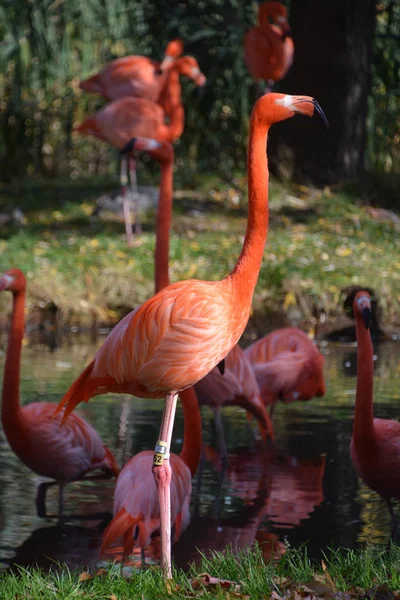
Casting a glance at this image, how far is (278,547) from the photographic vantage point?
443cm

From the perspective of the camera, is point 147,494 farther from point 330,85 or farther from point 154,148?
point 330,85

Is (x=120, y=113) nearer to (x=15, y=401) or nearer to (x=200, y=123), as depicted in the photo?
(x=200, y=123)

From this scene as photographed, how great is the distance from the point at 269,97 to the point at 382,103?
1124cm

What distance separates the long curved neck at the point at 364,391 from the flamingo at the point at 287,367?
193 cm

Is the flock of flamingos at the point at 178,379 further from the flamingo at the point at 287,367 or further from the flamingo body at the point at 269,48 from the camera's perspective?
the flamingo body at the point at 269,48

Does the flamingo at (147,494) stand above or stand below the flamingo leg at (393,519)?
above

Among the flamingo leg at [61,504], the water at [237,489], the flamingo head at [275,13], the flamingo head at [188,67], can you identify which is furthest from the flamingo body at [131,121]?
the flamingo leg at [61,504]

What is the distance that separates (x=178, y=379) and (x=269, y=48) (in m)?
8.36

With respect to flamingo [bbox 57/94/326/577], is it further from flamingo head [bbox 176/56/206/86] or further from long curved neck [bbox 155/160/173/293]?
flamingo head [bbox 176/56/206/86]

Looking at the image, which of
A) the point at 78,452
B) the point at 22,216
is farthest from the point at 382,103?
the point at 78,452

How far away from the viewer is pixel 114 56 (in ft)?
49.8

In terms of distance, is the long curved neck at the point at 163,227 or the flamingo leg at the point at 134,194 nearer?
the long curved neck at the point at 163,227

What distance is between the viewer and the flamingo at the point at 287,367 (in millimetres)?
6625

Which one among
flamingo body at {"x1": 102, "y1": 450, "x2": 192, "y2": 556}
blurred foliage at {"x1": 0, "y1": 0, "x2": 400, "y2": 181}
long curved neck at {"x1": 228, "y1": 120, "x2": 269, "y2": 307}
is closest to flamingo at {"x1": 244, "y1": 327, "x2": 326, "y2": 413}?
flamingo body at {"x1": 102, "y1": 450, "x2": 192, "y2": 556}
